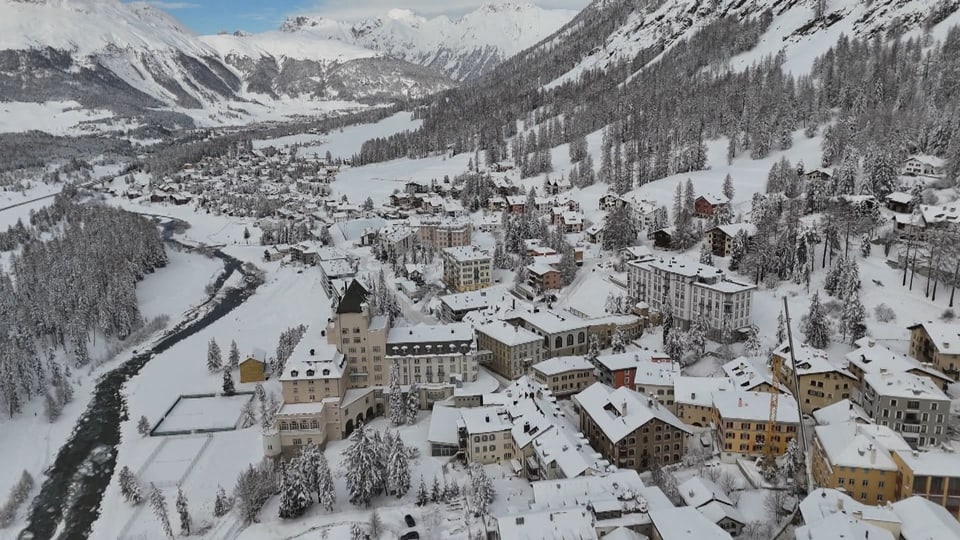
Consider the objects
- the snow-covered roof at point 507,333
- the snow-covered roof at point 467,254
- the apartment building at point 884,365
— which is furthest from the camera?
the snow-covered roof at point 467,254

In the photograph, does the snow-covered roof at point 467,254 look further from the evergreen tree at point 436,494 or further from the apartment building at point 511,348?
the evergreen tree at point 436,494

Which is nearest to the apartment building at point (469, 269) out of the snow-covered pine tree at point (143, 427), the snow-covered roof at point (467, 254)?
the snow-covered roof at point (467, 254)

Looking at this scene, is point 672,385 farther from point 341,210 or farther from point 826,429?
point 341,210

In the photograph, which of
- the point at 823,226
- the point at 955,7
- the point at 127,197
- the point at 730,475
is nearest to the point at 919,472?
the point at 730,475

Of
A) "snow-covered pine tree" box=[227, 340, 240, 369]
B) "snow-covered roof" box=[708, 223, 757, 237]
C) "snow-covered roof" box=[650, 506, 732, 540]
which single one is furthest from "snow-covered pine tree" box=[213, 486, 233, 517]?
"snow-covered roof" box=[708, 223, 757, 237]

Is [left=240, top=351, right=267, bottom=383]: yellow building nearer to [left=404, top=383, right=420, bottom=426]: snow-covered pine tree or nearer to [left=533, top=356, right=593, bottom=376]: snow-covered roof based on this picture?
[left=404, top=383, right=420, bottom=426]: snow-covered pine tree

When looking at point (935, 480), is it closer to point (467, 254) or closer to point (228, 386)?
point (228, 386)
